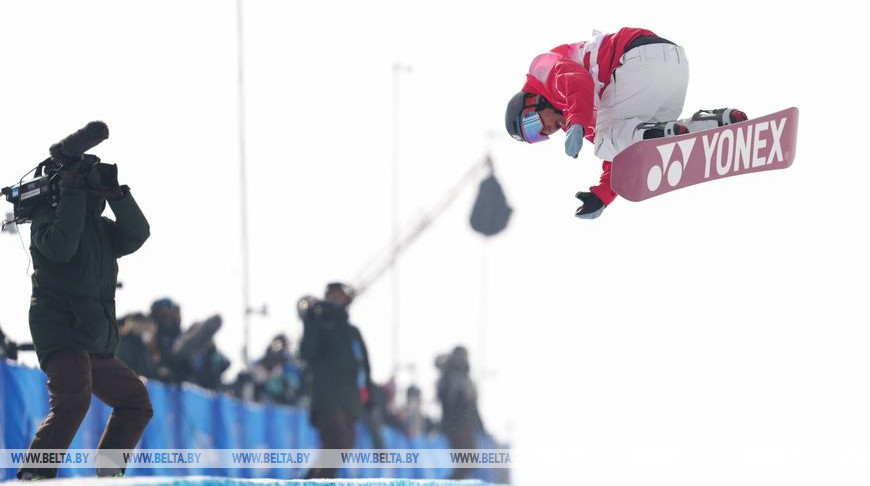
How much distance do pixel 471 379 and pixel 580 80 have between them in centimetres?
514

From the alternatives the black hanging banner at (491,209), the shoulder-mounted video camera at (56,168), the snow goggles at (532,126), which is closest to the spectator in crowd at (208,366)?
the snow goggles at (532,126)

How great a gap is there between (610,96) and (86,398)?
11.3 feet

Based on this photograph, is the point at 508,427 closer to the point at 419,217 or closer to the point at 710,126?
A: the point at 419,217

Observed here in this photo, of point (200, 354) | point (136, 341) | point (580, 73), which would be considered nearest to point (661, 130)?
point (580, 73)

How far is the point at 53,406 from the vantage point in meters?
6.64

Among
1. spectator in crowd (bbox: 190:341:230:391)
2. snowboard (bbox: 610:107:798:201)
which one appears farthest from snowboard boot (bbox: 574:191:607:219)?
spectator in crowd (bbox: 190:341:230:391)

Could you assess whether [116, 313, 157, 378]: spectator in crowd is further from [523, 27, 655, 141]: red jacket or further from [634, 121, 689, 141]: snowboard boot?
[634, 121, 689, 141]: snowboard boot

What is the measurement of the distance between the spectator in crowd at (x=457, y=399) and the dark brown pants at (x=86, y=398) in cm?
551

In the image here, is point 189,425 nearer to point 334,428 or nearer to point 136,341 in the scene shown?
point 136,341

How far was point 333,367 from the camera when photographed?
10266mm

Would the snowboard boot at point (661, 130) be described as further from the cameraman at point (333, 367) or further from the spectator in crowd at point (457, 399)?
the spectator in crowd at point (457, 399)

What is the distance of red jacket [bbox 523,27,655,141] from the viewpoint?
7977mm

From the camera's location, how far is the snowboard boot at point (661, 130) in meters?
8.24

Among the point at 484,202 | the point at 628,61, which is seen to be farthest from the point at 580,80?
the point at 484,202
